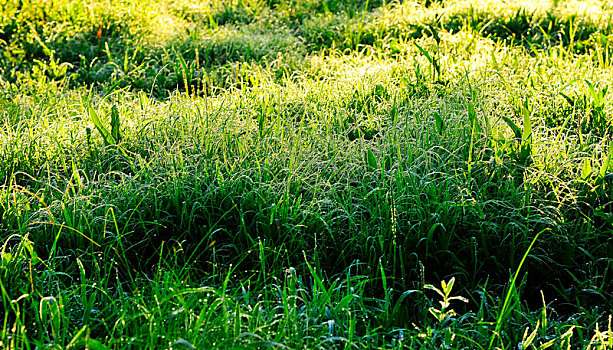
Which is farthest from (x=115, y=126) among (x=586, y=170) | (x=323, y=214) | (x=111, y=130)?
(x=586, y=170)

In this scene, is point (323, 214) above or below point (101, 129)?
below

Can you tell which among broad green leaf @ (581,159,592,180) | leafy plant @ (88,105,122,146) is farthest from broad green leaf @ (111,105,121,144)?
broad green leaf @ (581,159,592,180)

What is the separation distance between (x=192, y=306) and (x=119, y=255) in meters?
0.50

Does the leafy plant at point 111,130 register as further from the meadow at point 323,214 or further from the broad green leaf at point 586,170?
the broad green leaf at point 586,170

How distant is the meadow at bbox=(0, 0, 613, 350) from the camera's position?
2.05 meters

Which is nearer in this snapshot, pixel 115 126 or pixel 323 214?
pixel 323 214

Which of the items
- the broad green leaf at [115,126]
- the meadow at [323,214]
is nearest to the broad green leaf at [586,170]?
the meadow at [323,214]

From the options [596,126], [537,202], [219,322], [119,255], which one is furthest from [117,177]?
[596,126]

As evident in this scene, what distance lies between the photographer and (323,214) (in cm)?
265

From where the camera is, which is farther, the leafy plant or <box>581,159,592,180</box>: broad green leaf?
the leafy plant

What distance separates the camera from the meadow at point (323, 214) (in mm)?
2053

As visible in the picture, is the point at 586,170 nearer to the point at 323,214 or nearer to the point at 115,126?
the point at 323,214

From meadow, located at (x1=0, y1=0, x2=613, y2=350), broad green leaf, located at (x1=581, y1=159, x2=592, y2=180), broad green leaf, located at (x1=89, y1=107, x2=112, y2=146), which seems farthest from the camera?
broad green leaf, located at (x1=89, y1=107, x2=112, y2=146)

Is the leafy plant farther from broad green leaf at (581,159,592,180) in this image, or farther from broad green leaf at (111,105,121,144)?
broad green leaf at (581,159,592,180)
